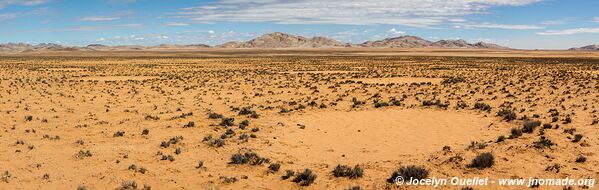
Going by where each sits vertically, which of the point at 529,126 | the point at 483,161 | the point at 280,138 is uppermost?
the point at 529,126

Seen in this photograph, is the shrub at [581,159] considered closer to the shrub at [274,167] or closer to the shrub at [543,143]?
the shrub at [543,143]

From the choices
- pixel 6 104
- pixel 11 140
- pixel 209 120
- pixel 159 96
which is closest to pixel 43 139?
pixel 11 140

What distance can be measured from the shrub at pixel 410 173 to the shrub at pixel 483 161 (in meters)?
1.57

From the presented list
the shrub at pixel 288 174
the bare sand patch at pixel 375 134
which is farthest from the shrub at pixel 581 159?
the shrub at pixel 288 174

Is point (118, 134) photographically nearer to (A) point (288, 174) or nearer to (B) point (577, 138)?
(A) point (288, 174)

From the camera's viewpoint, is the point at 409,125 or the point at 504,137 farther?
the point at 409,125

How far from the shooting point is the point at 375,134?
16.3m

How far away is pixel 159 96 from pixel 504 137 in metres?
19.8

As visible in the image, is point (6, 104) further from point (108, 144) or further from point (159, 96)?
point (108, 144)

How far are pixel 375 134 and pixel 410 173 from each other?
5485 mm

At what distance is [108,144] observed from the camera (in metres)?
14.9

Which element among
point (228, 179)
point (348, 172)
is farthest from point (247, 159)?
point (348, 172)

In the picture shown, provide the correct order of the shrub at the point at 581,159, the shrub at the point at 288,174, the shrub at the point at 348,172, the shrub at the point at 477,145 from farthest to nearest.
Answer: the shrub at the point at 477,145, the shrub at the point at 581,159, the shrub at the point at 288,174, the shrub at the point at 348,172

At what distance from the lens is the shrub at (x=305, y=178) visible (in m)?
10.8
